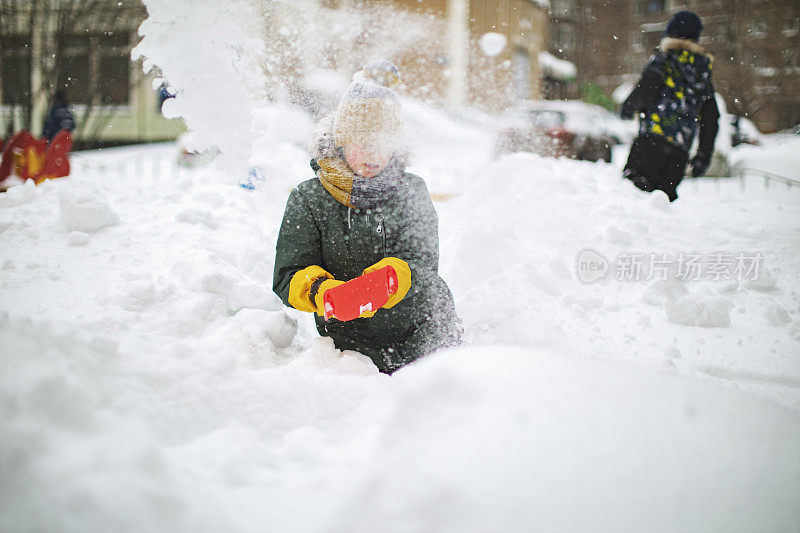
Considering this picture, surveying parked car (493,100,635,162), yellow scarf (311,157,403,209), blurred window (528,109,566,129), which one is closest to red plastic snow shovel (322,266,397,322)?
yellow scarf (311,157,403,209)

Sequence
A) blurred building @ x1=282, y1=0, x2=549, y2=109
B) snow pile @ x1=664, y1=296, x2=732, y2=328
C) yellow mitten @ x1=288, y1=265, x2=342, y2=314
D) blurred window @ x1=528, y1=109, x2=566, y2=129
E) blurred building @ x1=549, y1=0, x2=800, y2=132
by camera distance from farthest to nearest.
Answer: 1. blurred window @ x1=528, y1=109, x2=566, y2=129
2. blurred building @ x1=549, y1=0, x2=800, y2=132
3. blurred building @ x1=282, y1=0, x2=549, y2=109
4. snow pile @ x1=664, y1=296, x2=732, y2=328
5. yellow mitten @ x1=288, y1=265, x2=342, y2=314

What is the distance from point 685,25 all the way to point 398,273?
10.2 ft

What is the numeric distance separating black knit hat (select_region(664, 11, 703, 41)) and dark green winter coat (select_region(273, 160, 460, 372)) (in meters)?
2.70

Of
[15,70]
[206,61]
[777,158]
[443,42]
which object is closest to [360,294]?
[206,61]

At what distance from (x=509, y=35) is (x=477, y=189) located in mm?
1133

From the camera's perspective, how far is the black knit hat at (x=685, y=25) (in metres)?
3.38

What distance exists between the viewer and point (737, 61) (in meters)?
3.69

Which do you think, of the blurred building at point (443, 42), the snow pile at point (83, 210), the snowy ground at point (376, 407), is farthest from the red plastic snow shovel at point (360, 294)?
the snow pile at point (83, 210)

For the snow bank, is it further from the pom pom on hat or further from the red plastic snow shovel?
the pom pom on hat

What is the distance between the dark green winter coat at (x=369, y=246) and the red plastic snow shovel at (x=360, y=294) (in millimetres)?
241

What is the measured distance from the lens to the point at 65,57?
3.84 m

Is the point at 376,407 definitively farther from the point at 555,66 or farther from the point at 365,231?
the point at 555,66

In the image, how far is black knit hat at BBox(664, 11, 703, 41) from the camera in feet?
11.1

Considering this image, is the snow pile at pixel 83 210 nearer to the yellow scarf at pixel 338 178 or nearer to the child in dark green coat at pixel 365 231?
the child in dark green coat at pixel 365 231
